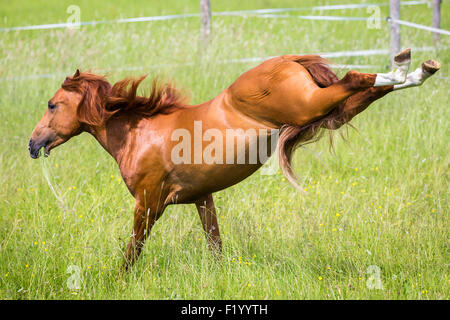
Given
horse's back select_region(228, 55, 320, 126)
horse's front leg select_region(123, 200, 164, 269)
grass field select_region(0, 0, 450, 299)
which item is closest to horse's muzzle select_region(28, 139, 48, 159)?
grass field select_region(0, 0, 450, 299)

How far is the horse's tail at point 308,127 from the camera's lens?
2.95 meters

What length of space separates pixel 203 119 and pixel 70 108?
87cm

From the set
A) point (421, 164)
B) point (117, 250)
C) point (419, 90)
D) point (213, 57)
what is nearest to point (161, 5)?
point (213, 57)

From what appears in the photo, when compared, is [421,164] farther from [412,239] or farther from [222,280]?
[222,280]

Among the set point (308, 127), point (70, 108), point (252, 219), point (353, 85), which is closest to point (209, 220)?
point (252, 219)

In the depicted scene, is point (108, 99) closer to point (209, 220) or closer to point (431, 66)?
point (209, 220)

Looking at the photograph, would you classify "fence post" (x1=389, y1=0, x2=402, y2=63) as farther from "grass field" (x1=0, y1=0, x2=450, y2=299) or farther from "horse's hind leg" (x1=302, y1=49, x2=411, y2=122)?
"horse's hind leg" (x1=302, y1=49, x2=411, y2=122)

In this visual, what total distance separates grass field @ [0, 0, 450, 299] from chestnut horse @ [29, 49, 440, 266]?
0.31 metres

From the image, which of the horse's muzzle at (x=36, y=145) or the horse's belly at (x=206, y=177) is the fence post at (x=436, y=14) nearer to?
the horse's belly at (x=206, y=177)

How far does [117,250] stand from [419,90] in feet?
13.4

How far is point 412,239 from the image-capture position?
3689mm

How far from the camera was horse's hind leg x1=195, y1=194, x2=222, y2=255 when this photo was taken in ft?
11.4

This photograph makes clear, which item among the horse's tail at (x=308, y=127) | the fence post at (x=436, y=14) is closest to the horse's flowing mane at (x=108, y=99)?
the horse's tail at (x=308, y=127)

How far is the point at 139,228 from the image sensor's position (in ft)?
10.9
